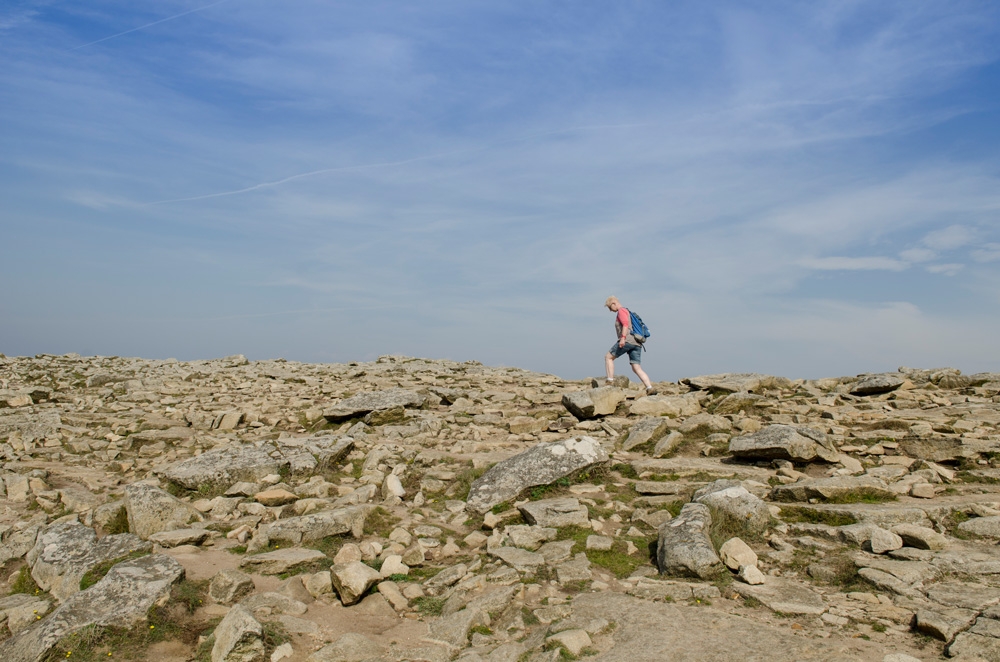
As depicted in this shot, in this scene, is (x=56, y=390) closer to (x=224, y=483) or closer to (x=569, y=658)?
(x=224, y=483)

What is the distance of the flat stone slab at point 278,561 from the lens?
786cm

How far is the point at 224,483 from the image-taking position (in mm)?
11047

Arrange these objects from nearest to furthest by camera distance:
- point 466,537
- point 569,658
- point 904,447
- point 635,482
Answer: point 569,658 → point 466,537 → point 635,482 → point 904,447

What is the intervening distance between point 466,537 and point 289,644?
3.25 m

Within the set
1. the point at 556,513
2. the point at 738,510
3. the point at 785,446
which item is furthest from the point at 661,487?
the point at 785,446

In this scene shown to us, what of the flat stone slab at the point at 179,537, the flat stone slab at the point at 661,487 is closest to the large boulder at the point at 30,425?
the flat stone slab at the point at 179,537

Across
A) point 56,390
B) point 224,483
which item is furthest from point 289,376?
point 224,483

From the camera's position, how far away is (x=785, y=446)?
1058cm

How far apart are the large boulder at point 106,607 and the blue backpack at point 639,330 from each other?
12.6 metres

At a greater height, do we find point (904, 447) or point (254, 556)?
point (904, 447)

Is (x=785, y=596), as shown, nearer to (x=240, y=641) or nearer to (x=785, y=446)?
(x=785, y=446)

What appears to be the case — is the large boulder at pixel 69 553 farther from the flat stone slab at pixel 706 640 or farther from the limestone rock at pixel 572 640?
the flat stone slab at pixel 706 640

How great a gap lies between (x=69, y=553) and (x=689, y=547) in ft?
25.3

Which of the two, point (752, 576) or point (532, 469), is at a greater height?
point (532, 469)
